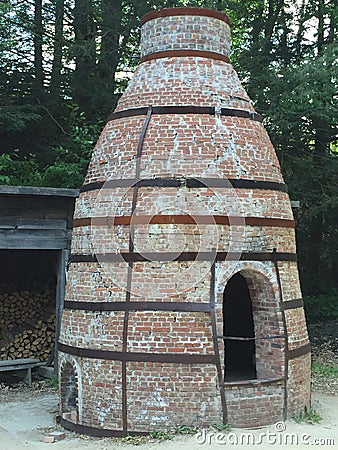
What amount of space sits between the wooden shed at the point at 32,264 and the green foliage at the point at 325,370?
195 inches

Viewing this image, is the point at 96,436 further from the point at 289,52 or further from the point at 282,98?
the point at 289,52

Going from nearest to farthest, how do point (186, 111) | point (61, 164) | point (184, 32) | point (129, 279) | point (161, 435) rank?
point (161, 435)
point (129, 279)
point (186, 111)
point (184, 32)
point (61, 164)

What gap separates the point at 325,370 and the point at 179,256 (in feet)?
20.0

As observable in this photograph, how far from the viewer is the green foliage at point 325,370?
12.2 m

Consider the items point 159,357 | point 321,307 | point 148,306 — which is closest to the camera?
point 159,357

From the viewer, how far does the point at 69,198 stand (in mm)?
11078

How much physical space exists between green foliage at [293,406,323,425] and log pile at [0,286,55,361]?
5.45m

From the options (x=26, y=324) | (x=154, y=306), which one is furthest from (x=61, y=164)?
(x=154, y=306)

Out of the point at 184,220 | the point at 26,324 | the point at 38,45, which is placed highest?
the point at 38,45

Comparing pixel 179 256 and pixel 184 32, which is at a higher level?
pixel 184 32

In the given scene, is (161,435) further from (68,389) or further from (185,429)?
(68,389)

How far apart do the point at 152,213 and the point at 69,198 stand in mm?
3464

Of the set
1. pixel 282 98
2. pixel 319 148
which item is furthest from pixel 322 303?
pixel 282 98

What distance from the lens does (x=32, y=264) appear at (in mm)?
15078
